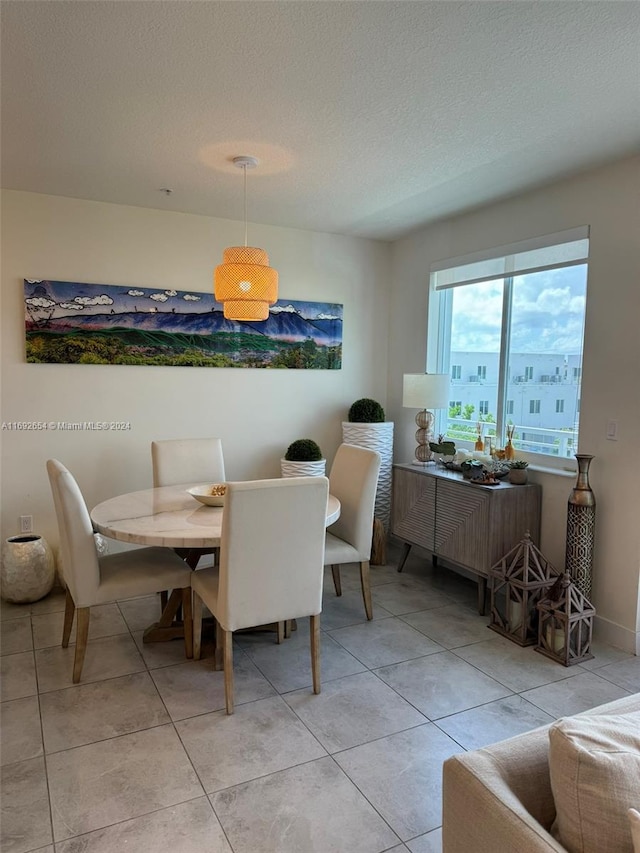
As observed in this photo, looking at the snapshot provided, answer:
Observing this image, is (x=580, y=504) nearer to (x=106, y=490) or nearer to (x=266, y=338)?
(x=266, y=338)

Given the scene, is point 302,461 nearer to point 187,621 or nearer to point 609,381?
point 187,621

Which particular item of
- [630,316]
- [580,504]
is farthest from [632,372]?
[580,504]

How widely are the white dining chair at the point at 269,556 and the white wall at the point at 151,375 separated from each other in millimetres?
1831

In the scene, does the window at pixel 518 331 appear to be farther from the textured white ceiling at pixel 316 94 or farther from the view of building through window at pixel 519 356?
the textured white ceiling at pixel 316 94

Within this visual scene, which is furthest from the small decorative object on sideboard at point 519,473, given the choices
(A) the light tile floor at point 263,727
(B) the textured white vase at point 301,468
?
(B) the textured white vase at point 301,468

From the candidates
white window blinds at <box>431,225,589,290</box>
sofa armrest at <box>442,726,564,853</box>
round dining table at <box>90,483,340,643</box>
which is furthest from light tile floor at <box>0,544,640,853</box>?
white window blinds at <box>431,225,589,290</box>

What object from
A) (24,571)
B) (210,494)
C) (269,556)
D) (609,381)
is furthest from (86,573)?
(609,381)

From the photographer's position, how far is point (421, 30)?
187 centimetres

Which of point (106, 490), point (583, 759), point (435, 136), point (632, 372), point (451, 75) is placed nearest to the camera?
point (583, 759)

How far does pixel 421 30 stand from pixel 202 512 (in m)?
2.17

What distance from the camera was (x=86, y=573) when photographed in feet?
8.59

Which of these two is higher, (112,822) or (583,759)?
(583,759)

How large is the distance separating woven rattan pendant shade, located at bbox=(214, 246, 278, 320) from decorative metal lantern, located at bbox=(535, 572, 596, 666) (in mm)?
2095

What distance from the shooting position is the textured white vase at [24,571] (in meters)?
3.47
